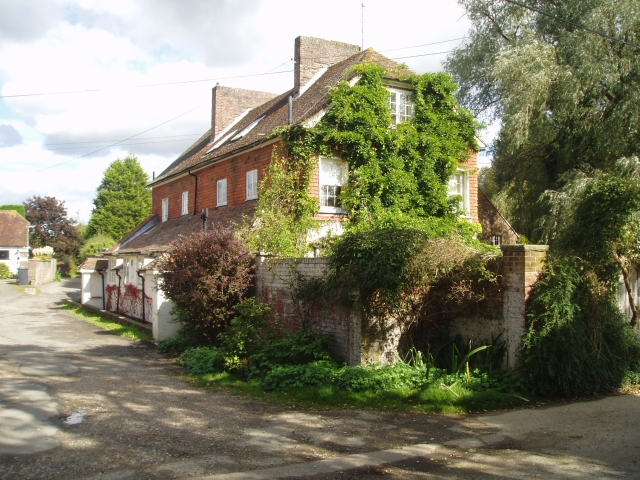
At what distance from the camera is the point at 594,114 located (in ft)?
61.8

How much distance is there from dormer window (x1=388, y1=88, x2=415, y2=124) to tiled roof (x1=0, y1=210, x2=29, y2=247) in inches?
1973

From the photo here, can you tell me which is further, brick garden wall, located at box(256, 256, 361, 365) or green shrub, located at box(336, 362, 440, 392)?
brick garden wall, located at box(256, 256, 361, 365)

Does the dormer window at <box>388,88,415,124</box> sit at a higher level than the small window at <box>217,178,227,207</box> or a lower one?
higher

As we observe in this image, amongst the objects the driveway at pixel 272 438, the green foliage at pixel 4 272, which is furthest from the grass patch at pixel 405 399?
the green foliage at pixel 4 272

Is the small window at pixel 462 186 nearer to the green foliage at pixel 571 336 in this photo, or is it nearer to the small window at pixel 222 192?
the small window at pixel 222 192

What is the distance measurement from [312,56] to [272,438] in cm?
1786

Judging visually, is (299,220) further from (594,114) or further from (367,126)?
(594,114)

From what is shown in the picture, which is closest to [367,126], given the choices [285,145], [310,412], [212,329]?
[285,145]

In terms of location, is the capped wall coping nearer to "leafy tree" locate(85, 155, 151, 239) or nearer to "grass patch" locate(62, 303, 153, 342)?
"grass patch" locate(62, 303, 153, 342)

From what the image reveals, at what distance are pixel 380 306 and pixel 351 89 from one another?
9060mm

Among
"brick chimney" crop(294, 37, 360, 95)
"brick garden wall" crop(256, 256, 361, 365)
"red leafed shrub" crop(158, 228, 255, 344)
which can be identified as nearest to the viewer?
"brick garden wall" crop(256, 256, 361, 365)

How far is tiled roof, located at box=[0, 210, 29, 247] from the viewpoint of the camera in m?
57.2

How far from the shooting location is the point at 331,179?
1734cm

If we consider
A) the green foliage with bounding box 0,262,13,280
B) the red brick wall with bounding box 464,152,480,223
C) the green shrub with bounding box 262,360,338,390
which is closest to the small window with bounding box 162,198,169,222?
the red brick wall with bounding box 464,152,480,223
